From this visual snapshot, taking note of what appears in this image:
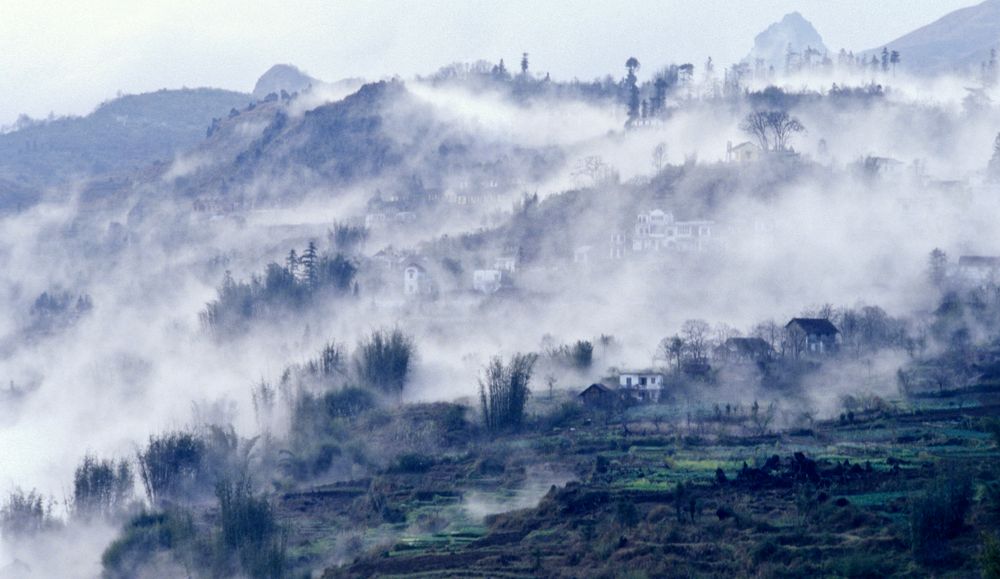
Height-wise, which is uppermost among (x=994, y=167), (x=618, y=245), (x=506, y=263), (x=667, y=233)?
(x=994, y=167)

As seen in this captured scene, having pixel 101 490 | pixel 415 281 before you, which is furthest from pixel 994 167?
pixel 101 490

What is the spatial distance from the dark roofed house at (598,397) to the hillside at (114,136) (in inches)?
3562

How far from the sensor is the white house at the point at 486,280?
3226 inches

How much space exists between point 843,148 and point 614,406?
4402cm

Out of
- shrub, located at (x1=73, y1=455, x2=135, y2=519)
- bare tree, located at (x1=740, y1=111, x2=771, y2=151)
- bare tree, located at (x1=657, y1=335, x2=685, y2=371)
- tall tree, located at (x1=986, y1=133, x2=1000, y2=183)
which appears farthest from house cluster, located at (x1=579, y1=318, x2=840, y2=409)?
bare tree, located at (x1=740, y1=111, x2=771, y2=151)

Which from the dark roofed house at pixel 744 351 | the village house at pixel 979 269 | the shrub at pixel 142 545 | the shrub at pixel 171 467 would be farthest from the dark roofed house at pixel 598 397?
the village house at pixel 979 269

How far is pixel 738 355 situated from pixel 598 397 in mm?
6058

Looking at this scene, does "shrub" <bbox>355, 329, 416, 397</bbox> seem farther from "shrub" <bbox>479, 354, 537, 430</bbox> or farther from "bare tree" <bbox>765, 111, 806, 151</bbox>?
"bare tree" <bbox>765, 111, 806, 151</bbox>

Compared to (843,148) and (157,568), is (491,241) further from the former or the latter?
(157,568)

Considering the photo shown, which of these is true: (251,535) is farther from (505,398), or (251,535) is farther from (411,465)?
(505,398)

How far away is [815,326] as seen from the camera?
64.7 m

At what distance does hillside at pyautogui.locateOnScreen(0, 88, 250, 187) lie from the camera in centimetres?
15325

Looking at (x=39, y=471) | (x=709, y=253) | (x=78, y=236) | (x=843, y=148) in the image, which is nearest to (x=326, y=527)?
(x=39, y=471)

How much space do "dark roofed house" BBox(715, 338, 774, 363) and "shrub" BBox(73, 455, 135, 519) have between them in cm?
2150
